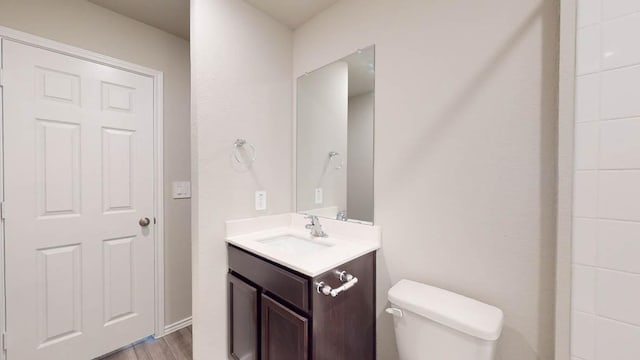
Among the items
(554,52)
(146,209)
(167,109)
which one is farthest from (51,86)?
(554,52)

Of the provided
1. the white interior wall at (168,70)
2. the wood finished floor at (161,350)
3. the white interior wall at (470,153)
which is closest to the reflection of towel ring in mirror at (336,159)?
the white interior wall at (470,153)

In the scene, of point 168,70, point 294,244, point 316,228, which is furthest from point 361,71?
point 168,70

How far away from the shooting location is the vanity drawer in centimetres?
102

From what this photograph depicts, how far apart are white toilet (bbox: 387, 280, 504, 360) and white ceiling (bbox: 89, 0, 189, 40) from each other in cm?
222

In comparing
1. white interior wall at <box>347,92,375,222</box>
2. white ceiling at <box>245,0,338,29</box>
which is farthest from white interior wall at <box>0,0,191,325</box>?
white interior wall at <box>347,92,375,222</box>

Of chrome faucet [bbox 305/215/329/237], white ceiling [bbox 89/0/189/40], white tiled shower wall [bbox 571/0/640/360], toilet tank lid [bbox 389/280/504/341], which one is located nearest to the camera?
white tiled shower wall [bbox 571/0/640/360]

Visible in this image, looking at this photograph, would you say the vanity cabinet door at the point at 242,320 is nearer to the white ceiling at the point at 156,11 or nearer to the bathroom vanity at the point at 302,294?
the bathroom vanity at the point at 302,294

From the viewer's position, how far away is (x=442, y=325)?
905mm

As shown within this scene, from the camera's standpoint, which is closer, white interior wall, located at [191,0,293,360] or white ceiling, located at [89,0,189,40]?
white interior wall, located at [191,0,293,360]

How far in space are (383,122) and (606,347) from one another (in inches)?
43.8

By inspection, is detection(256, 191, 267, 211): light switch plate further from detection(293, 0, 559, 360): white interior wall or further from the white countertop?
detection(293, 0, 559, 360): white interior wall

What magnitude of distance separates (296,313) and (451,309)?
2.05ft

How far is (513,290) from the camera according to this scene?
3.13 ft

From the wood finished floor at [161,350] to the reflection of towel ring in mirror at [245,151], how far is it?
1475 millimetres
